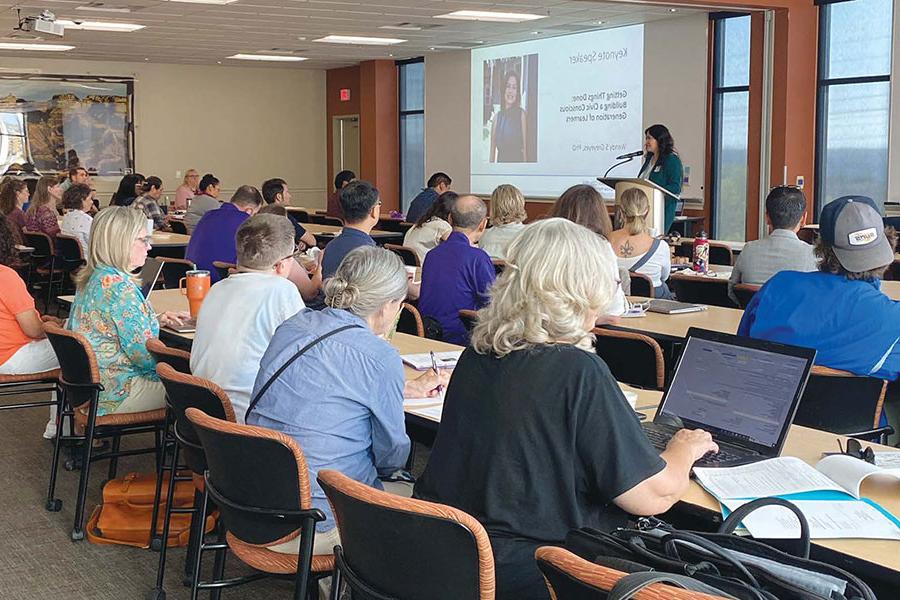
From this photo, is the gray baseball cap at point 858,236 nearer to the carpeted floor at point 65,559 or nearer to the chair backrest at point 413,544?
the chair backrest at point 413,544

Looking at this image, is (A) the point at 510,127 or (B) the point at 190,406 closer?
(B) the point at 190,406

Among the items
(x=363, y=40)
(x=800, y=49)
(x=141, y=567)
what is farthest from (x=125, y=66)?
(x=141, y=567)

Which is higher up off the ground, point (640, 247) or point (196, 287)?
point (640, 247)

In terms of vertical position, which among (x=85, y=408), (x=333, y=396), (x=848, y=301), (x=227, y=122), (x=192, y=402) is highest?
(x=227, y=122)

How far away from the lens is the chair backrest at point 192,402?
3021 mm

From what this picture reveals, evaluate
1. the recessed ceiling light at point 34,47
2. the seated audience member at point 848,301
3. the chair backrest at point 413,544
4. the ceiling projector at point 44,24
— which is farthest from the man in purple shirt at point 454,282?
the recessed ceiling light at point 34,47

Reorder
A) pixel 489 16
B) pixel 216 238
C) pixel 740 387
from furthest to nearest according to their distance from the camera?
pixel 489 16, pixel 216 238, pixel 740 387

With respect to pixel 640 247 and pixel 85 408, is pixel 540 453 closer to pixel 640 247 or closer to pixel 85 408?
pixel 85 408

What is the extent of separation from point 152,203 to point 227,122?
7.28 meters

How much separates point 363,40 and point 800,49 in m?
6.02

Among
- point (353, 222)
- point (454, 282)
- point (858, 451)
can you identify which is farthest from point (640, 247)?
point (858, 451)

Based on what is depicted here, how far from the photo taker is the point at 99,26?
12586 millimetres

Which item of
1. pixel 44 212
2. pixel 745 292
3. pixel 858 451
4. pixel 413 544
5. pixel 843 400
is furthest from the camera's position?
pixel 44 212

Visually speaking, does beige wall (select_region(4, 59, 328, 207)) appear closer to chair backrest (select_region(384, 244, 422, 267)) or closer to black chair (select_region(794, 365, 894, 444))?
chair backrest (select_region(384, 244, 422, 267))
